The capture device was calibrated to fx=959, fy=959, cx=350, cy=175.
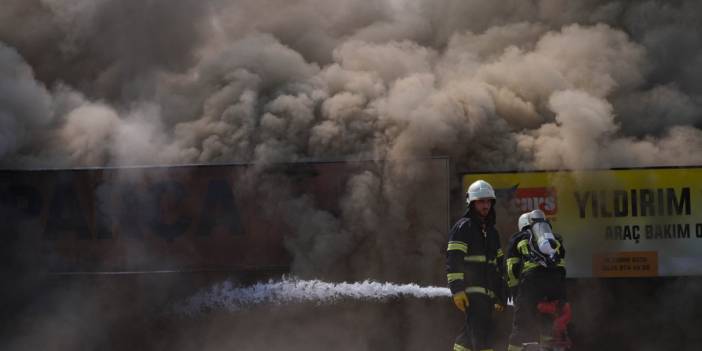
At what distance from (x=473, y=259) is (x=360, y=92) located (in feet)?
17.1

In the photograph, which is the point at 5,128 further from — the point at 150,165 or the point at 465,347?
the point at 465,347

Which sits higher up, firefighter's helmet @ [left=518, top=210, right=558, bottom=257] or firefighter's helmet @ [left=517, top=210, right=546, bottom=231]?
firefighter's helmet @ [left=517, top=210, right=546, bottom=231]

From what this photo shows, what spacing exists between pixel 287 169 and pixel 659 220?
4376 millimetres

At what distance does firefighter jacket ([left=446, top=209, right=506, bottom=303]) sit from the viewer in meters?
8.02

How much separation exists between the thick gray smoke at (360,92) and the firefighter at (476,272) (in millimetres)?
2901

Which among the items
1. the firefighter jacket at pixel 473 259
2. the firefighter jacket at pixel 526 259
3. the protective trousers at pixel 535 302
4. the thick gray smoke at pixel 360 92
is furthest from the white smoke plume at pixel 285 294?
the firefighter jacket at pixel 473 259

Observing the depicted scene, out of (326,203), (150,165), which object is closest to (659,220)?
(326,203)

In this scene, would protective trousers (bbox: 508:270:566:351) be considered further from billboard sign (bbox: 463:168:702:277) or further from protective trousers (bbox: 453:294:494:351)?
billboard sign (bbox: 463:168:702:277)

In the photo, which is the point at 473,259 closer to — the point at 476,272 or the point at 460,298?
the point at 476,272

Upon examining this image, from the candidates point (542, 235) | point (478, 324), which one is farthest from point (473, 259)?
point (542, 235)

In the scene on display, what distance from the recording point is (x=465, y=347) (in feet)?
26.4

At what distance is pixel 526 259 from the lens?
885 centimetres

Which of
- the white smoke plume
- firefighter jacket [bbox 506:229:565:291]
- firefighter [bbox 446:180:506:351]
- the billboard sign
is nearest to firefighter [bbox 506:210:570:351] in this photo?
firefighter jacket [bbox 506:229:565:291]

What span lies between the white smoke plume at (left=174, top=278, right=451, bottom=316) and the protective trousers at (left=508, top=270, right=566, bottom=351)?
2125mm
